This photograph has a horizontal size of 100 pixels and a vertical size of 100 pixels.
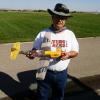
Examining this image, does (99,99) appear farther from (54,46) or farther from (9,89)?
(54,46)

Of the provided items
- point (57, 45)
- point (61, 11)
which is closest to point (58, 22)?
point (61, 11)

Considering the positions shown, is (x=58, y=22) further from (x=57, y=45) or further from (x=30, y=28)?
(x=30, y=28)

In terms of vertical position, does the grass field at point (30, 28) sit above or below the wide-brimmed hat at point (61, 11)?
below

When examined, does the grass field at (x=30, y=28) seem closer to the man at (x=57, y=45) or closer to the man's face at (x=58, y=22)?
the man at (x=57, y=45)

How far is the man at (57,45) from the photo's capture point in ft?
18.1

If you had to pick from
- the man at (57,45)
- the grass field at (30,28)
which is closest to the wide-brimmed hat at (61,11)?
the man at (57,45)

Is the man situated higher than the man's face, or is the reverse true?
the man's face

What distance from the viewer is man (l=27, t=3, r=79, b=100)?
5526 mm

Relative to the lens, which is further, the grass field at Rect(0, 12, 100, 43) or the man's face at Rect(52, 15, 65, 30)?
the grass field at Rect(0, 12, 100, 43)

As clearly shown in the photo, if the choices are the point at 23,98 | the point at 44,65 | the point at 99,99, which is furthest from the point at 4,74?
the point at 44,65

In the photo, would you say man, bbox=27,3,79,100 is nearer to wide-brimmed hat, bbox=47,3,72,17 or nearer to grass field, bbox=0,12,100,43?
wide-brimmed hat, bbox=47,3,72,17

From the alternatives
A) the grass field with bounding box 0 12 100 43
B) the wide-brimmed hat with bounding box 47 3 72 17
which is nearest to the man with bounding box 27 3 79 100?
the wide-brimmed hat with bounding box 47 3 72 17

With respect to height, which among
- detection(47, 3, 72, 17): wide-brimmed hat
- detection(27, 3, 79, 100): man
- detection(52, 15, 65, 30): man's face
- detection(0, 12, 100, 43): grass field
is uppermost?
detection(47, 3, 72, 17): wide-brimmed hat

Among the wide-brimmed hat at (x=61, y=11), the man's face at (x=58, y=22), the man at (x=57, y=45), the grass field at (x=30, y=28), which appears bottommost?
the grass field at (x=30, y=28)
